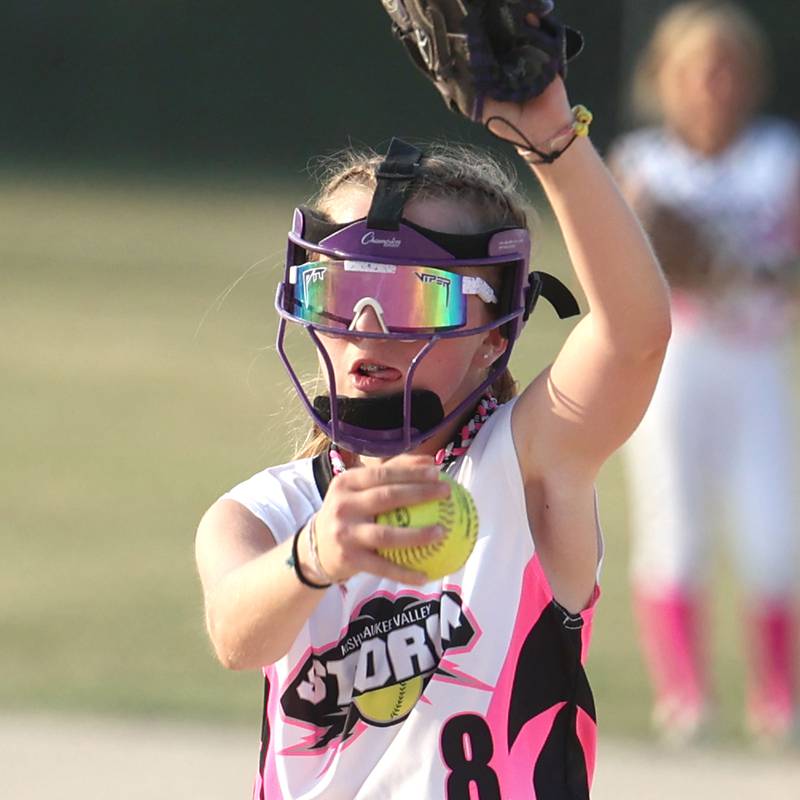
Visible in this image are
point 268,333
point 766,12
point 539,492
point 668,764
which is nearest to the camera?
point 539,492

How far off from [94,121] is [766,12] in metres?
12.4

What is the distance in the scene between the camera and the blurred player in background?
6609 mm

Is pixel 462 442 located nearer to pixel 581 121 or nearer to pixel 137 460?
pixel 581 121

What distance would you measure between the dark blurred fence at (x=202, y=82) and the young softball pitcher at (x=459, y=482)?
26.7 m

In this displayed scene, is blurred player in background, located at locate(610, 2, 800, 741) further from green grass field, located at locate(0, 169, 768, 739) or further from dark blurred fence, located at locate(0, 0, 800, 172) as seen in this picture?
dark blurred fence, located at locate(0, 0, 800, 172)

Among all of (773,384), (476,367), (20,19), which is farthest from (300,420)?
(20,19)

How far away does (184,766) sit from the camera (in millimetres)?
5859

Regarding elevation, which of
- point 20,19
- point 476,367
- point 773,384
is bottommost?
point 476,367

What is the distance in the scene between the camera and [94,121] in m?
32.6

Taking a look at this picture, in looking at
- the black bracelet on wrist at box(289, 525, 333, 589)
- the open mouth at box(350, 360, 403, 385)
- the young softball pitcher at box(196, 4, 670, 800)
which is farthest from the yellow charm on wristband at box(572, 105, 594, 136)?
the black bracelet on wrist at box(289, 525, 333, 589)

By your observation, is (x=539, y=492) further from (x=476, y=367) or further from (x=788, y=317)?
(x=788, y=317)

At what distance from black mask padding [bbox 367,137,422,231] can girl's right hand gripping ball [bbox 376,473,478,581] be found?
61 centimetres

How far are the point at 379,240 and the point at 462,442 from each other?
0.37 metres

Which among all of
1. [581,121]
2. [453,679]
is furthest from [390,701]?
[581,121]
